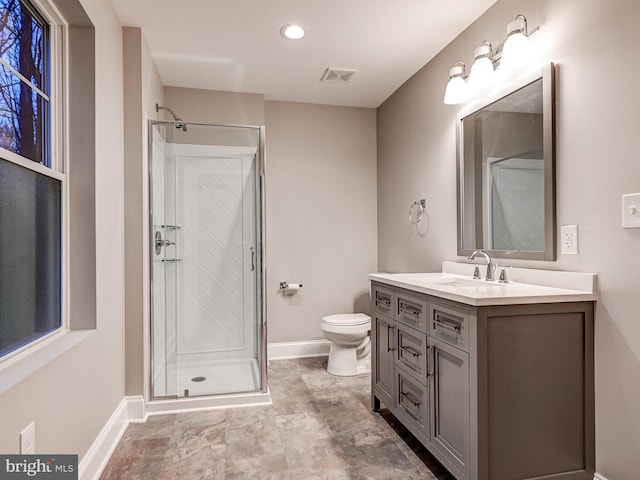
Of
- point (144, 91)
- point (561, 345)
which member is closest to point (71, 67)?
point (144, 91)

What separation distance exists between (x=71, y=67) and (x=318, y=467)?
2.21m

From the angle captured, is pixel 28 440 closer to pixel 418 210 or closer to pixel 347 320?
pixel 347 320

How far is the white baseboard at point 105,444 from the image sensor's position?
1.74m

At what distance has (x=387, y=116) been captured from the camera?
3727mm

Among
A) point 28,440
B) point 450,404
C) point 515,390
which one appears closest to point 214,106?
point 28,440

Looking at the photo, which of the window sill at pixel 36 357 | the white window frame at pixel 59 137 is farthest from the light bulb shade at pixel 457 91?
the window sill at pixel 36 357

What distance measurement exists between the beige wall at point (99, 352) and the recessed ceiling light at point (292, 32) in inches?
Result: 38.4

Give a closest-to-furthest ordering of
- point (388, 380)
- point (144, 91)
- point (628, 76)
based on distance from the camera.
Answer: point (628, 76) → point (388, 380) → point (144, 91)

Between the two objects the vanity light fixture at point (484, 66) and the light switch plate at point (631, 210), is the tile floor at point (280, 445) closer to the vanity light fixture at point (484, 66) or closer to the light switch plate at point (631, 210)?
the light switch plate at point (631, 210)

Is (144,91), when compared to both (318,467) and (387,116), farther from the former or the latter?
(318,467)

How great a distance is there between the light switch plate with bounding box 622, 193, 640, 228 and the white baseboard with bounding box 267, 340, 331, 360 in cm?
276

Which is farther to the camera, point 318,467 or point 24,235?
point 318,467

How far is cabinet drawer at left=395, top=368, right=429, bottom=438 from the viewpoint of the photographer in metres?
1.92

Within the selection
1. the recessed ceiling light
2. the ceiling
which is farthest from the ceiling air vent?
the recessed ceiling light
